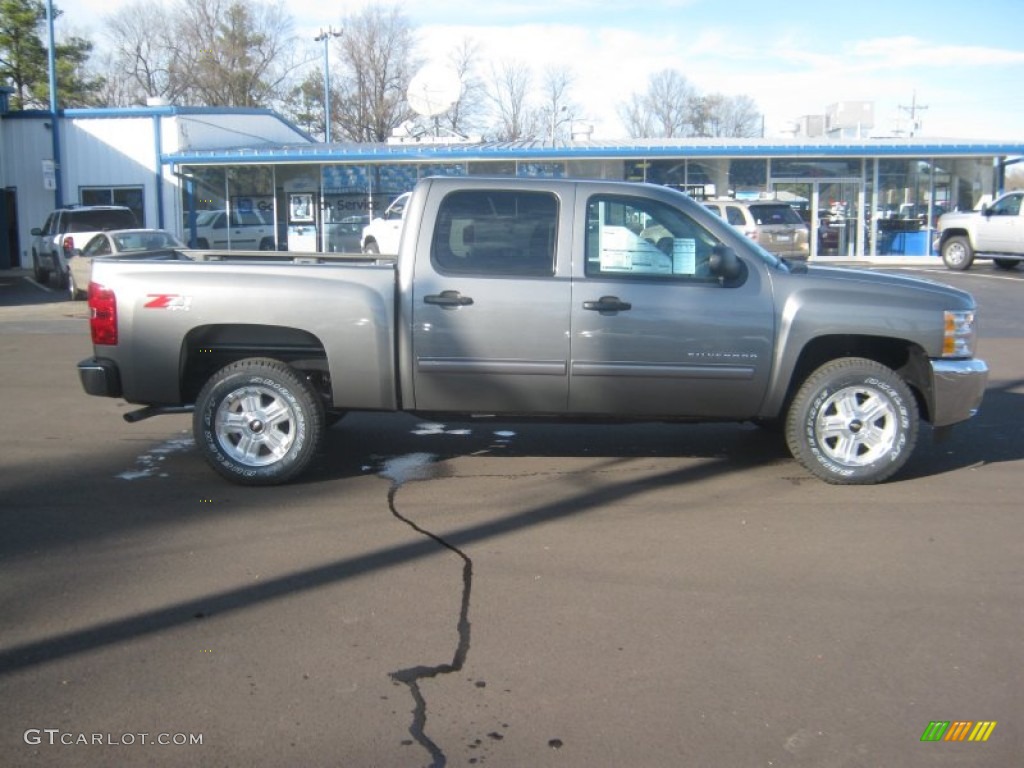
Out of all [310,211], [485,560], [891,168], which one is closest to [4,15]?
[310,211]

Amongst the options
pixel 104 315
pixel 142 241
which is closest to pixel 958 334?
pixel 104 315

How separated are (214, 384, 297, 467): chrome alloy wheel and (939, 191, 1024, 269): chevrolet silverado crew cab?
74.7 feet

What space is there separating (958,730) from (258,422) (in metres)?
4.51

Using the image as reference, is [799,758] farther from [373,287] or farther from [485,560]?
[373,287]

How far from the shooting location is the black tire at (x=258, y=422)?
666 centimetres

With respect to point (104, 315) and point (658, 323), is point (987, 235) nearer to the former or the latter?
point (658, 323)

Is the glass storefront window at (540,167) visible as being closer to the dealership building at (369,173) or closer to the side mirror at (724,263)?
the dealership building at (369,173)

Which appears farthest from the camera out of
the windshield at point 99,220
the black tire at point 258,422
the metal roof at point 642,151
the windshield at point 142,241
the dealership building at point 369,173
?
the dealership building at point 369,173

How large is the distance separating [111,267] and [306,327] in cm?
132

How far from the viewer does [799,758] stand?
11.6 feet

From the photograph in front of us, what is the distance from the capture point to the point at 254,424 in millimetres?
6715

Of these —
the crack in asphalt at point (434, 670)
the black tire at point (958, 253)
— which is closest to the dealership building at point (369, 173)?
the black tire at point (958, 253)

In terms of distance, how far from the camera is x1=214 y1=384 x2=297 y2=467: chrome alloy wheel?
669cm

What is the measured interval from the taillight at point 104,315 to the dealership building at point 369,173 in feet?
78.4
